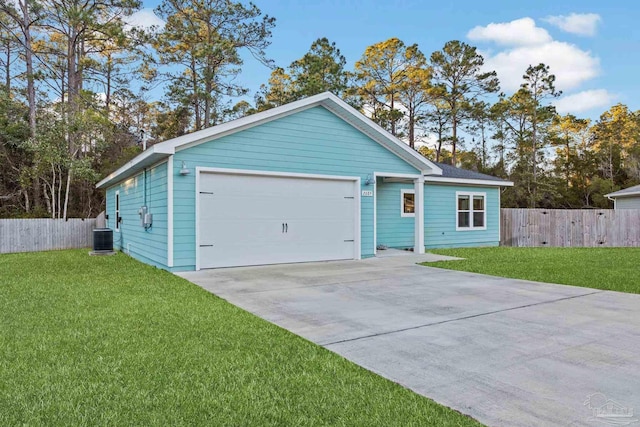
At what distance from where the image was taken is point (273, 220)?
968 centimetres

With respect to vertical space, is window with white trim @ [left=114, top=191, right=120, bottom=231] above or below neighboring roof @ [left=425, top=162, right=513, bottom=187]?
below

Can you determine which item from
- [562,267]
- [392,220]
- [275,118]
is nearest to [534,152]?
[392,220]

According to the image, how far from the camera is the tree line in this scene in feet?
58.8

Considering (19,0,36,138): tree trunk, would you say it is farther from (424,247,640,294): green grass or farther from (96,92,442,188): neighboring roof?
(424,247,640,294): green grass

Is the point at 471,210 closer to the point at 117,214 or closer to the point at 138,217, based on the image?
the point at 138,217

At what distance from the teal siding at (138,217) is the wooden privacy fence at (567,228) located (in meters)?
12.4

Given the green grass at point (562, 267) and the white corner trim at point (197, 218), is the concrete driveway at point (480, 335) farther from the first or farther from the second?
the white corner trim at point (197, 218)

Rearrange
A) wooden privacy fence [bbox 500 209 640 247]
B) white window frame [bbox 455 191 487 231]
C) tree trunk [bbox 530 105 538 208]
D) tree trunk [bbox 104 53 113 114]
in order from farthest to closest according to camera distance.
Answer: tree trunk [bbox 530 105 538 208]
tree trunk [bbox 104 53 113 114]
wooden privacy fence [bbox 500 209 640 247]
white window frame [bbox 455 191 487 231]

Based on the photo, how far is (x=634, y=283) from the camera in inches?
280

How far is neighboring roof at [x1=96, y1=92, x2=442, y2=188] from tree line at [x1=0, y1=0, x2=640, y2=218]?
2.99 metres

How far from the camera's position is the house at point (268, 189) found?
341 inches

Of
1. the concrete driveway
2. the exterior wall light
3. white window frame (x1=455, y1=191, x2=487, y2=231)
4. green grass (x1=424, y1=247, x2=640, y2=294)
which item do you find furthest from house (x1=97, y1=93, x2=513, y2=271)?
white window frame (x1=455, y1=191, x2=487, y2=231)

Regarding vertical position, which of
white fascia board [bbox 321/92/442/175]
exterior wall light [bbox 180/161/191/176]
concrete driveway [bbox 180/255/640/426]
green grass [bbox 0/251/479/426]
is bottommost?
concrete driveway [bbox 180/255/640/426]

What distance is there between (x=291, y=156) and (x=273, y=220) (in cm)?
159
